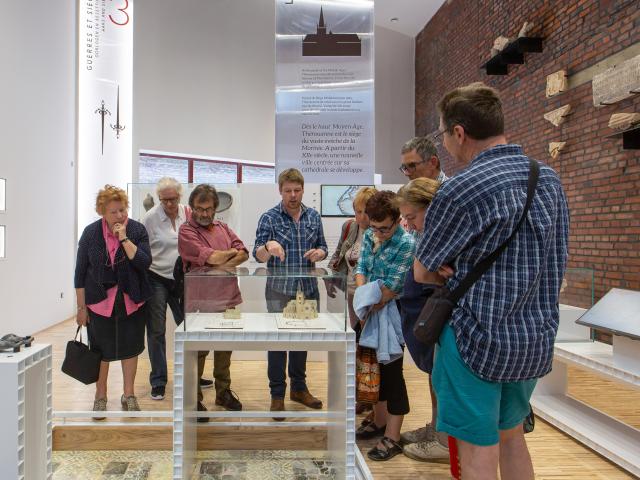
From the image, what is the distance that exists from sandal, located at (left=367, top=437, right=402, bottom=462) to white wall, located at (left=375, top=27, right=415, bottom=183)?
7.45 metres

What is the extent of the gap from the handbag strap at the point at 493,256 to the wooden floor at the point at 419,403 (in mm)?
1401

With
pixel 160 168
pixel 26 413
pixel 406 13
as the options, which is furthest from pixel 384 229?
pixel 406 13

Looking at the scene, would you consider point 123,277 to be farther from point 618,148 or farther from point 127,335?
point 618,148

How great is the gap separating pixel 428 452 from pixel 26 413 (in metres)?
1.82

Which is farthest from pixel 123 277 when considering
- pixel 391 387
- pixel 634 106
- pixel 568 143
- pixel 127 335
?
pixel 568 143

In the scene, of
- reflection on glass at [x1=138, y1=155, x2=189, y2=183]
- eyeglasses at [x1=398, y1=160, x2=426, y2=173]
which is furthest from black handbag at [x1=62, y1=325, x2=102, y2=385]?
reflection on glass at [x1=138, y1=155, x2=189, y2=183]

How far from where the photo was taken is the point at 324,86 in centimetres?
395

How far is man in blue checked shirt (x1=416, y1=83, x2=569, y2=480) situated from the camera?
4.30 ft

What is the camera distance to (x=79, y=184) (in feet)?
22.8

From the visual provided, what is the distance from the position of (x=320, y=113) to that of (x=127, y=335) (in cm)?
217

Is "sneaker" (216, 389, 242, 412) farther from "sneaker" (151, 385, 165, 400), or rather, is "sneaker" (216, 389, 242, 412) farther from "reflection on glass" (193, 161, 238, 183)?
"reflection on glass" (193, 161, 238, 183)

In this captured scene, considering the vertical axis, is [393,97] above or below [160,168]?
above

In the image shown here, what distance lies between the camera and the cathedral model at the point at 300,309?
6.54 ft

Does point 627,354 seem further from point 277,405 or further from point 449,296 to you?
point 277,405
